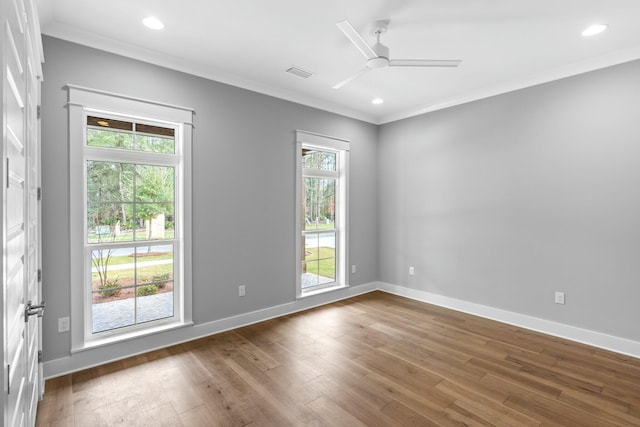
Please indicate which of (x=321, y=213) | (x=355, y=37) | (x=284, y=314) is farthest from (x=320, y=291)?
(x=355, y=37)

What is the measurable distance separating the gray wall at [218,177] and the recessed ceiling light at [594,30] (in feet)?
9.21

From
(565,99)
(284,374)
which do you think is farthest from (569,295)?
(284,374)

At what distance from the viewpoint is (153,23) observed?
2.53 m

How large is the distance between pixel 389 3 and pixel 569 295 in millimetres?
3357

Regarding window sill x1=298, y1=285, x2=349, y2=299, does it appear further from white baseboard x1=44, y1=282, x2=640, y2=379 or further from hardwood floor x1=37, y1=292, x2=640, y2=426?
hardwood floor x1=37, y1=292, x2=640, y2=426

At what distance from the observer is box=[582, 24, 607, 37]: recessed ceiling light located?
Result: 8.42ft

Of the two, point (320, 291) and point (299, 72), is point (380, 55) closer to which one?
point (299, 72)

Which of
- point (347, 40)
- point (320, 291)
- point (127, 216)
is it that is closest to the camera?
point (347, 40)

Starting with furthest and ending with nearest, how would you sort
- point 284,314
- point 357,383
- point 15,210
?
point 284,314 < point 357,383 < point 15,210

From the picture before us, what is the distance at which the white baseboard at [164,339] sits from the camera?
2.60 metres

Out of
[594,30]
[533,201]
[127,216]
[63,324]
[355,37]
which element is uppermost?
[594,30]

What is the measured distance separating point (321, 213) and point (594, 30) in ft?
11.1

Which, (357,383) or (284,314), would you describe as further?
(284,314)

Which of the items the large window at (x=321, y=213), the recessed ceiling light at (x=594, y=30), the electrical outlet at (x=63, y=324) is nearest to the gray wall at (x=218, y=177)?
the electrical outlet at (x=63, y=324)
